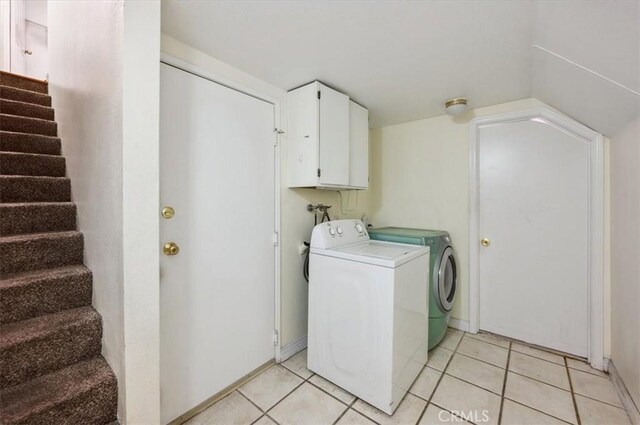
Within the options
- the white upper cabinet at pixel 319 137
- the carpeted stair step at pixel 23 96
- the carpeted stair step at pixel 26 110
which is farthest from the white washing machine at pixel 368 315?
the carpeted stair step at pixel 23 96

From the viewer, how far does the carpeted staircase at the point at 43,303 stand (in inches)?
41.1

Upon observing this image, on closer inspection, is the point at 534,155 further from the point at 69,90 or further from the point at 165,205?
the point at 69,90

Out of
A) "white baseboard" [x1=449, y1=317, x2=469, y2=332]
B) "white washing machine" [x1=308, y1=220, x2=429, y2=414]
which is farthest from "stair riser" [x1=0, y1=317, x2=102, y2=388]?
"white baseboard" [x1=449, y1=317, x2=469, y2=332]

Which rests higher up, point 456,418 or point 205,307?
point 205,307

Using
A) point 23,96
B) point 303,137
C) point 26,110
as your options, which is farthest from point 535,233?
point 23,96

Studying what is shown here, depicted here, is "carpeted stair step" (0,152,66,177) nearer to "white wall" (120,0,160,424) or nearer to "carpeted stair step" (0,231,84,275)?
"carpeted stair step" (0,231,84,275)

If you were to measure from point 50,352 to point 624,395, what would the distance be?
3101 millimetres

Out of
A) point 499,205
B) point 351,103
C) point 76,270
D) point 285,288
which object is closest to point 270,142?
point 351,103

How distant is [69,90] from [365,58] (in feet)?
6.70

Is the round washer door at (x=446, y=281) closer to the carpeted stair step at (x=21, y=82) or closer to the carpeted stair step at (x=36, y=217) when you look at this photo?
the carpeted stair step at (x=36, y=217)

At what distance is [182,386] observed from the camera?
148 cm

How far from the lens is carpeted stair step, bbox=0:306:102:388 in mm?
1070

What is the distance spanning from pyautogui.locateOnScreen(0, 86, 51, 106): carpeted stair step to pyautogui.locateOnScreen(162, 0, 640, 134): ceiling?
6.34ft

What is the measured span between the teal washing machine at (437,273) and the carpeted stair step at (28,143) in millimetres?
2690
